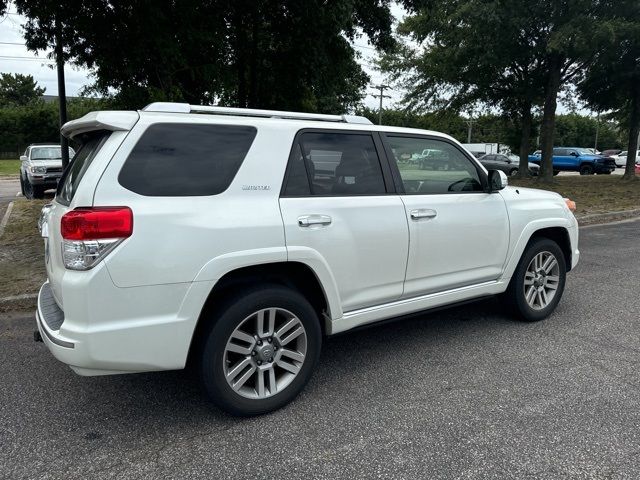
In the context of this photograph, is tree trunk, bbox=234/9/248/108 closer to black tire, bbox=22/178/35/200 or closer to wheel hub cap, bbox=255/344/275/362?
black tire, bbox=22/178/35/200

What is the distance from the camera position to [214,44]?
864 centimetres

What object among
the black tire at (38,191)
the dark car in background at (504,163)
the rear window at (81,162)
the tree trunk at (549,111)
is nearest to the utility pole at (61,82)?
the rear window at (81,162)

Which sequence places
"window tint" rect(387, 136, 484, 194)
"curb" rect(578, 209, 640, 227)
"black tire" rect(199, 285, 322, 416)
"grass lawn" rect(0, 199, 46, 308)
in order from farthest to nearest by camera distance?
"curb" rect(578, 209, 640, 227) < "grass lawn" rect(0, 199, 46, 308) < "window tint" rect(387, 136, 484, 194) < "black tire" rect(199, 285, 322, 416)

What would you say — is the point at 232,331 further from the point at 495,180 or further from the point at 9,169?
the point at 9,169

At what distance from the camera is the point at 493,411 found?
3.11 m

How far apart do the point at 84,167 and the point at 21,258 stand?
4881 mm

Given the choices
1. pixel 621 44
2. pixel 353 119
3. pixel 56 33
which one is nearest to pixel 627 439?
pixel 353 119

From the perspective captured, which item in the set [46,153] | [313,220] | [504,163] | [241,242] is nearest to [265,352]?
[241,242]

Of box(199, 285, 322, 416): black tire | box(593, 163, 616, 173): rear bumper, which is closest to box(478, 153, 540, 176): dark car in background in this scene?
box(593, 163, 616, 173): rear bumper

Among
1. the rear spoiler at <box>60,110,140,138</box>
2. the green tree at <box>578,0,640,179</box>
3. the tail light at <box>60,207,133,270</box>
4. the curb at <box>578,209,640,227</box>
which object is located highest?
the green tree at <box>578,0,640,179</box>

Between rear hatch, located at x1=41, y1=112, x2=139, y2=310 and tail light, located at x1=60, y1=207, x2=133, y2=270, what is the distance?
68 millimetres

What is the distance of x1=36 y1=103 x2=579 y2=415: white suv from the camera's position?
2.61 metres

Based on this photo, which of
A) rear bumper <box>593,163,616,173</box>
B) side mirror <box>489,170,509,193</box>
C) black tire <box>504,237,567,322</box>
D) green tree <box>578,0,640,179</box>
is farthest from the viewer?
rear bumper <box>593,163,616,173</box>

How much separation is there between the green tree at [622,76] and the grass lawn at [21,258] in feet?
52.0
